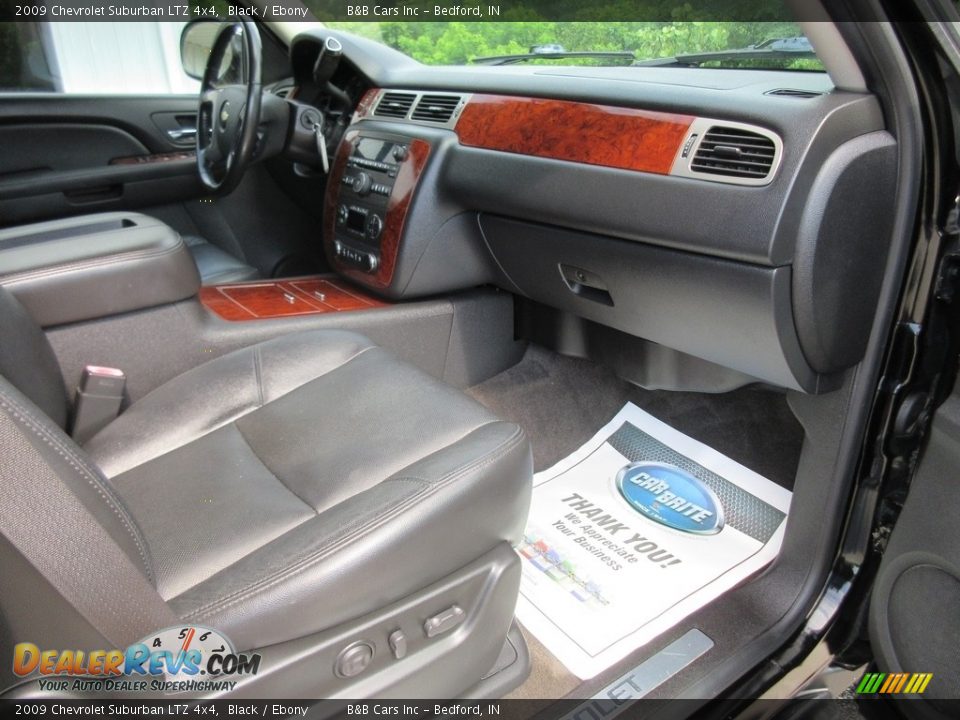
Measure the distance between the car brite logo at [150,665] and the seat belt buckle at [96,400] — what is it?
1.89ft

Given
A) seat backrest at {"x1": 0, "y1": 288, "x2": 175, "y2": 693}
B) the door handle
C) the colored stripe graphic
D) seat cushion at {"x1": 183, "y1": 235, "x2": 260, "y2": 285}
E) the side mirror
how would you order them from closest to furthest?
seat backrest at {"x1": 0, "y1": 288, "x2": 175, "y2": 693}
the colored stripe graphic
seat cushion at {"x1": 183, "y1": 235, "x2": 260, "y2": 285}
the side mirror
the door handle

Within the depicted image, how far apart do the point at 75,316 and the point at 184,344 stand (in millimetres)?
175

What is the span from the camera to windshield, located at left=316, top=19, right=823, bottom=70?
3.61 feet

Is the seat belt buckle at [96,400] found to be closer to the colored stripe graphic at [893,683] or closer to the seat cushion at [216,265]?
the seat cushion at [216,265]

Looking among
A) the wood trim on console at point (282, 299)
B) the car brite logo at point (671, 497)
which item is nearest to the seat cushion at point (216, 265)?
the wood trim on console at point (282, 299)

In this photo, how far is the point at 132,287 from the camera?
1.19 m

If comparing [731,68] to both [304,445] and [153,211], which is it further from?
[153,211]

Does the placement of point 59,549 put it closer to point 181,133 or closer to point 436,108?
point 436,108

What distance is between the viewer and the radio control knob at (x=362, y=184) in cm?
152

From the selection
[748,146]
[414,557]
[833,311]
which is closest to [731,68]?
[748,146]

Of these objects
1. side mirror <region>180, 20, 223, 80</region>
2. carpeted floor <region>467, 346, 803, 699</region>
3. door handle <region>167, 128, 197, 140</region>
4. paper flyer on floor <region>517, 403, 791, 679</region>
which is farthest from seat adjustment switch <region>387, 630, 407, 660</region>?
door handle <region>167, 128, 197, 140</region>

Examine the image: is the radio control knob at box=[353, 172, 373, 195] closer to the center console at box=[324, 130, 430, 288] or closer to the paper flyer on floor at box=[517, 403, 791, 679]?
the center console at box=[324, 130, 430, 288]

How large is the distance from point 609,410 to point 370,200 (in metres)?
0.69

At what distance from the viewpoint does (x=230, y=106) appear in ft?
5.15
